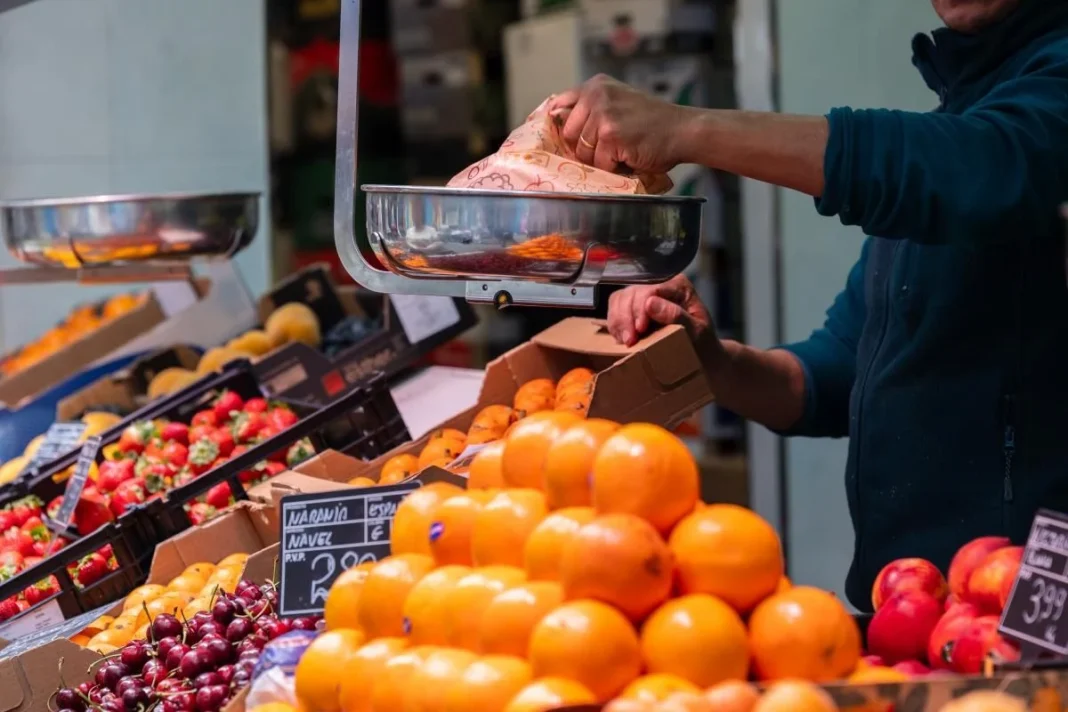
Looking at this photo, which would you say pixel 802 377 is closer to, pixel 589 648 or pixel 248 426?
pixel 248 426

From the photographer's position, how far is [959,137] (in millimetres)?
1814

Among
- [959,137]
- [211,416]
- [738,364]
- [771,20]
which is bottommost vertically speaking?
[211,416]

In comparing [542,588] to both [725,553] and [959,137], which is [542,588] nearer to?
[725,553]

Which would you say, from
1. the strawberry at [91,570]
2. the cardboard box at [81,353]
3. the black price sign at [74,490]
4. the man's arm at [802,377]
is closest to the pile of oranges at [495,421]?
the man's arm at [802,377]

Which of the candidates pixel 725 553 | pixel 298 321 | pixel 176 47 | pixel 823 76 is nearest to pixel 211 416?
pixel 298 321

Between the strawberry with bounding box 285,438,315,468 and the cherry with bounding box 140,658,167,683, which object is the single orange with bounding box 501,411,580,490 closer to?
the cherry with bounding box 140,658,167,683

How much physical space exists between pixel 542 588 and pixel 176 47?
16.9 feet

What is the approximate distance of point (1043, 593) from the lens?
137 centimetres

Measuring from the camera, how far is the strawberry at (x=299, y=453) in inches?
126

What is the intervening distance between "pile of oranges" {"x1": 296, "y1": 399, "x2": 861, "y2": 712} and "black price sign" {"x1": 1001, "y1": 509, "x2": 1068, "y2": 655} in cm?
17

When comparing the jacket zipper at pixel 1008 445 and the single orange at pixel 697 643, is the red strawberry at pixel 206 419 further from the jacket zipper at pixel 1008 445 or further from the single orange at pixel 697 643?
the single orange at pixel 697 643

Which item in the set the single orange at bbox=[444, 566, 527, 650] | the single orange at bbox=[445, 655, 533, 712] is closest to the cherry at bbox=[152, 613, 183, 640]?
the single orange at bbox=[444, 566, 527, 650]

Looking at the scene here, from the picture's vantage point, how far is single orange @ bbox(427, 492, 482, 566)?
1.57m

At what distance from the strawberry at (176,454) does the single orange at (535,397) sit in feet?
3.28
